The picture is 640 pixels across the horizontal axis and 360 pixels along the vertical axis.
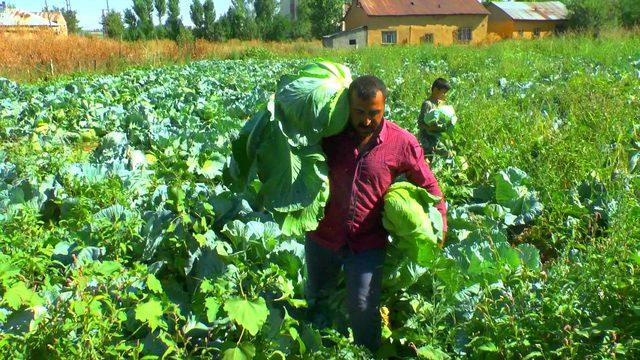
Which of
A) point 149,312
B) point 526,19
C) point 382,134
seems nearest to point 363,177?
point 382,134

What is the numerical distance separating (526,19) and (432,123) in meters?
49.8

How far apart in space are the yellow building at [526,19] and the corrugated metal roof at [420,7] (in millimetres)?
5605

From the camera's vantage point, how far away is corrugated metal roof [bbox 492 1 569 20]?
50688mm

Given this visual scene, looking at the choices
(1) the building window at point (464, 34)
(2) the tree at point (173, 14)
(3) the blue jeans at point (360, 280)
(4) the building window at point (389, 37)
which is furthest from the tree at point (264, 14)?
(3) the blue jeans at point (360, 280)

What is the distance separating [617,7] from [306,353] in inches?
2089

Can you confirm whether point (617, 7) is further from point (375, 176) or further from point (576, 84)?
point (375, 176)

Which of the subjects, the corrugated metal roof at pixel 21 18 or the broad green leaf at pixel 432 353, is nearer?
the broad green leaf at pixel 432 353

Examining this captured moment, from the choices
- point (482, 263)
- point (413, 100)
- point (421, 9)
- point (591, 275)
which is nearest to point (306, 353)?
point (482, 263)

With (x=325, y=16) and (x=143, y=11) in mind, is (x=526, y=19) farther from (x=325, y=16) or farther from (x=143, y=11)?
(x=143, y=11)

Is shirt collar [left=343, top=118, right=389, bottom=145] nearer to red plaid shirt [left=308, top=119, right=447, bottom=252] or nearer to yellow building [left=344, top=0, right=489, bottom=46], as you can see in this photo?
red plaid shirt [left=308, top=119, right=447, bottom=252]

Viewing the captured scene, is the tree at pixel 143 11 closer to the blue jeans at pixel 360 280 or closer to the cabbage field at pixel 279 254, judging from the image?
the cabbage field at pixel 279 254

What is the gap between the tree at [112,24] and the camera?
172 feet

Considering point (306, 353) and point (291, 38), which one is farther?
point (291, 38)

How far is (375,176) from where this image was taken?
2.70 m
